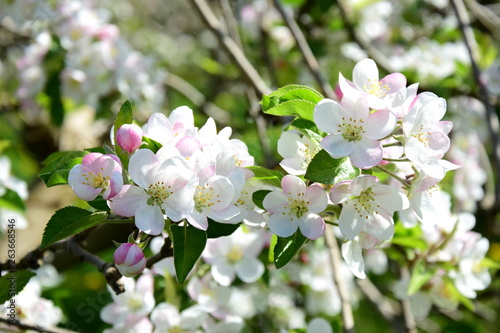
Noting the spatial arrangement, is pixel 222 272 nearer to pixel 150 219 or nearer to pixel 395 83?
pixel 150 219

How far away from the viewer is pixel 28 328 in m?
1.12

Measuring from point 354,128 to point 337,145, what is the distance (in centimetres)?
4

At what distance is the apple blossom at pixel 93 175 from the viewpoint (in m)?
0.90

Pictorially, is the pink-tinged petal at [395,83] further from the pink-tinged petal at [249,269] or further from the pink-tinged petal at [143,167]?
the pink-tinged petal at [249,269]

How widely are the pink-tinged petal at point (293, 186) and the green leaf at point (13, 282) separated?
50 cm

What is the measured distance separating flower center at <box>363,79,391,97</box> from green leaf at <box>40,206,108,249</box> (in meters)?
0.50

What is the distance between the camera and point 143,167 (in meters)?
0.88

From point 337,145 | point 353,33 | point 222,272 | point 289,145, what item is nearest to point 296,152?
point 289,145

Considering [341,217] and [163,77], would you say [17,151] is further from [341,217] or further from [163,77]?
[341,217]

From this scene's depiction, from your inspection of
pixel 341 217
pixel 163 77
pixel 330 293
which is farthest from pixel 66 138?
pixel 341 217

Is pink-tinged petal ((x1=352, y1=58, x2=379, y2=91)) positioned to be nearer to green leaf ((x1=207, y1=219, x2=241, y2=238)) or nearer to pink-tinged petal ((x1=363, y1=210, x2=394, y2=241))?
pink-tinged petal ((x1=363, y1=210, x2=394, y2=241))

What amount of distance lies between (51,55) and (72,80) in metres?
0.14

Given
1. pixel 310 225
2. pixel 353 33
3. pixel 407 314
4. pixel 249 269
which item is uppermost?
pixel 310 225

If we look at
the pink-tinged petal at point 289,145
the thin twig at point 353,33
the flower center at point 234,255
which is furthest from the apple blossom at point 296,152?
the thin twig at point 353,33
